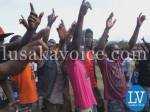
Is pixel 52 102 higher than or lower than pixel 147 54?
lower

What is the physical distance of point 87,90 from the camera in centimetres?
862

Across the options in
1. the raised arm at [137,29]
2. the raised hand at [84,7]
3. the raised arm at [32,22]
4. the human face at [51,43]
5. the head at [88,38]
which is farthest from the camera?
the raised arm at [137,29]

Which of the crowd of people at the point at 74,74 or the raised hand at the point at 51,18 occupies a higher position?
the raised hand at the point at 51,18

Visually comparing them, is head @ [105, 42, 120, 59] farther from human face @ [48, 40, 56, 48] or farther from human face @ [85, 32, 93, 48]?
human face @ [48, 40, 56, 48]

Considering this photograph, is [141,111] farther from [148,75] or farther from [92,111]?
[92,111]

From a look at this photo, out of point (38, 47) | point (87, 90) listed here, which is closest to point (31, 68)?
point (87, 90)

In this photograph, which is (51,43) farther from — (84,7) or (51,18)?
(84,7)

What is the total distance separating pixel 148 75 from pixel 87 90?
2789 millimetres

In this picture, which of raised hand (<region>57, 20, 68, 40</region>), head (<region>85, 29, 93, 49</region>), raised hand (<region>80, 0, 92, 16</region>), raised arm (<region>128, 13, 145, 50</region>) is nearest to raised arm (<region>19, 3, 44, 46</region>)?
raised hand (<region>80, 0, 92, 16</region>)

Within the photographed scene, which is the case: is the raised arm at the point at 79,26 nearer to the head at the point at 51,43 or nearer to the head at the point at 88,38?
the head at the point at 88,38

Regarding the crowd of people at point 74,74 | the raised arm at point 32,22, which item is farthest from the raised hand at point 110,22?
the raised arm at point 32,22

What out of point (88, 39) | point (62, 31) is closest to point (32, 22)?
point (62, 31)

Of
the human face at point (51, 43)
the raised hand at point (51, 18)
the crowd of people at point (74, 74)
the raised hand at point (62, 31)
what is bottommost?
the crowd of people at point (74, 74)

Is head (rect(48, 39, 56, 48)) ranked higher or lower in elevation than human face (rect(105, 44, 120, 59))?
higher
